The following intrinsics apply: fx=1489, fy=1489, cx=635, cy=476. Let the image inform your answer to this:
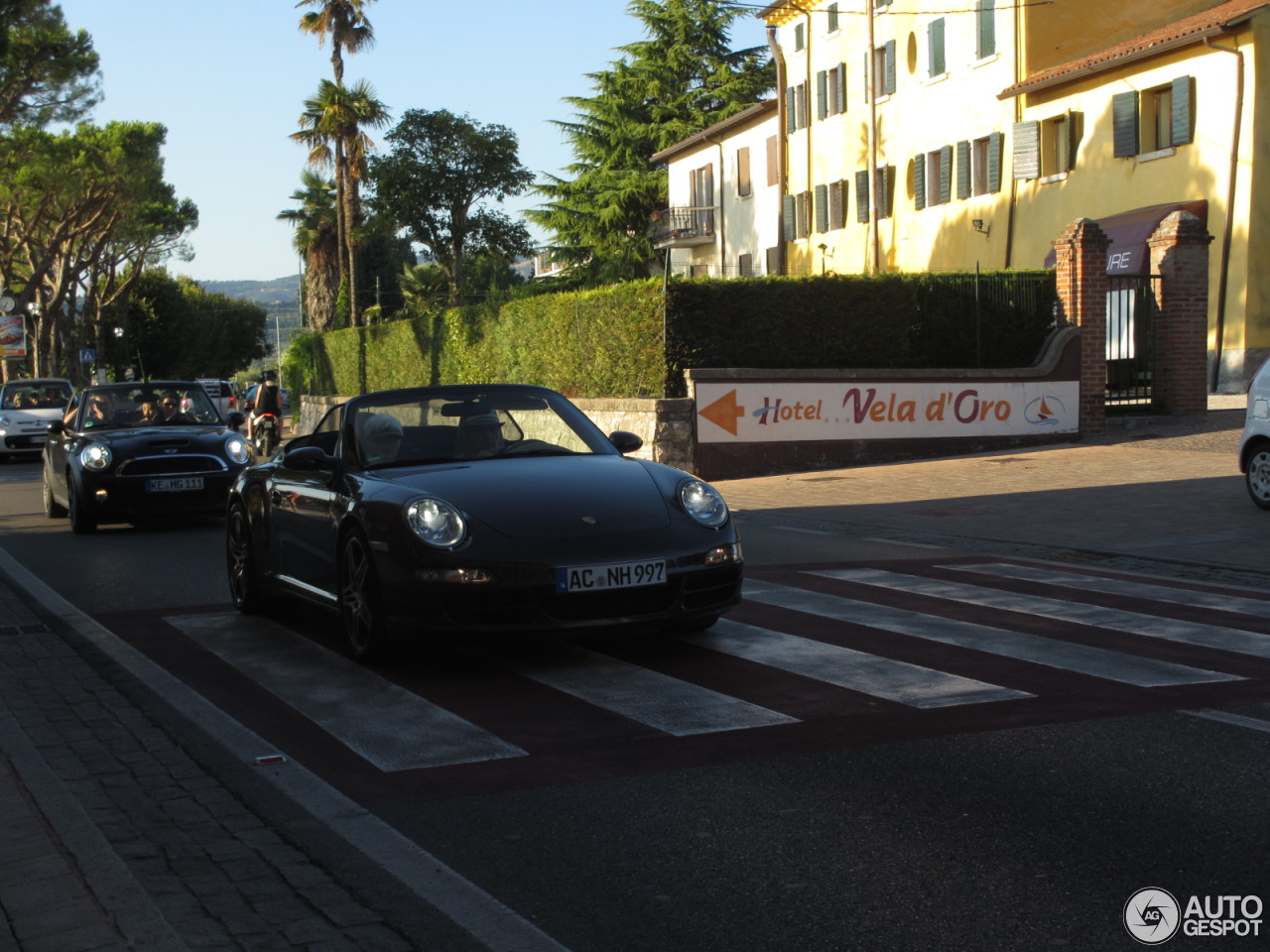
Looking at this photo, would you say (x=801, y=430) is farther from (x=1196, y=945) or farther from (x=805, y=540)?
(x=1196, y=945)

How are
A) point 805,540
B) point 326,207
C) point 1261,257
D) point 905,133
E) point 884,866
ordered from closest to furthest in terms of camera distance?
1. point 884,866
2. point 805,540
3. point 1261,257
4. point 905,133
5. point 326,207

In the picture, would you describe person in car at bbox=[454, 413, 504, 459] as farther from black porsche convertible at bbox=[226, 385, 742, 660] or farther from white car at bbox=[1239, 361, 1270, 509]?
white car at bbox=[1239, 361, 1270, 509]

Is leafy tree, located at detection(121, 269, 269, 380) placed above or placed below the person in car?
above

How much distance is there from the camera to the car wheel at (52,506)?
57.3 ft

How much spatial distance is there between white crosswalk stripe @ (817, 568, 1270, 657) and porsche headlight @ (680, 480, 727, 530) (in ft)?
7.42

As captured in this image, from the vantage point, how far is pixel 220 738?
5887 millimetres

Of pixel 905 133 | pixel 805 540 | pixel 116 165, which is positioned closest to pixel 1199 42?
pixel 905 133

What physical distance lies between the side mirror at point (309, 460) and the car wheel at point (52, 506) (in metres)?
10.5

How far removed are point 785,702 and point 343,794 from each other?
2022mm

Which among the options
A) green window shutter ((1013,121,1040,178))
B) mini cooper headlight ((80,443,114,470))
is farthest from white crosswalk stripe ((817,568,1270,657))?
green window shutter ((1013,121,1040,178))

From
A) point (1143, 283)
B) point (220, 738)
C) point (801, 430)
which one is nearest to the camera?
point (220, 738)

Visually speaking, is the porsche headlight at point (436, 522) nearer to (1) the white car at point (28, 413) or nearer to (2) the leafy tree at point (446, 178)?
(1) the white car at point (28, 413)

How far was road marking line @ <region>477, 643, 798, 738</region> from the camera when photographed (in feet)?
19.5

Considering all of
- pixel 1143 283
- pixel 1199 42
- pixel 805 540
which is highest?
pixel 1199 42
